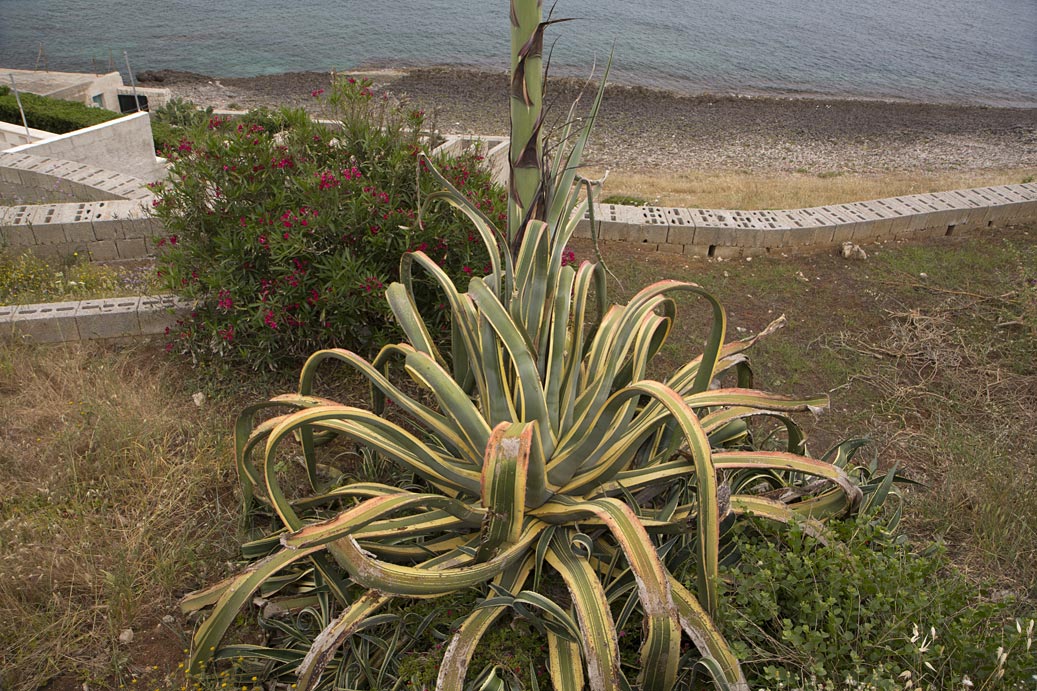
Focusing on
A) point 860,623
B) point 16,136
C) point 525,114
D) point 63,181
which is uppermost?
point 525,114

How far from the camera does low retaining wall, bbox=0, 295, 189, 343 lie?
3.98 m

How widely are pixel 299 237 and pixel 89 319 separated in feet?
4.72

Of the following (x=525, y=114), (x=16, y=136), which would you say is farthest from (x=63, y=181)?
(x=525, y=114)

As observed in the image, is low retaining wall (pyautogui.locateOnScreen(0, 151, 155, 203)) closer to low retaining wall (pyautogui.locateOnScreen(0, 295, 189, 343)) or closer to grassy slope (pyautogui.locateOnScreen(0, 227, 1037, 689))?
low retaining wall (pyautogui.locateOnScreen(0, 295, 189, 343))

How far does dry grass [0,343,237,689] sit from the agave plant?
270 mm

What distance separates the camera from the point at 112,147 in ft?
27.9

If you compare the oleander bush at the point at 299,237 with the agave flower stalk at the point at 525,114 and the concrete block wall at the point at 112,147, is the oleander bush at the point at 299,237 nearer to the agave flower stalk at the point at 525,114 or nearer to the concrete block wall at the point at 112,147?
the agave flower stalk at the point at 525,114

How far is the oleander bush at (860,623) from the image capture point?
6.72ft

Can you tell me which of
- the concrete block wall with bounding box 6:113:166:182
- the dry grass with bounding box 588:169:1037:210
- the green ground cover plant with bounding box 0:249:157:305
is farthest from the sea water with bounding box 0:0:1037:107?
the green ground cover plant with bounding box 0:249:157:305

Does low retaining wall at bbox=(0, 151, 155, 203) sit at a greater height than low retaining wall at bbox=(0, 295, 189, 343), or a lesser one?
greater

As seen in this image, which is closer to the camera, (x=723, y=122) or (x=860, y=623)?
(x=860, y=623)

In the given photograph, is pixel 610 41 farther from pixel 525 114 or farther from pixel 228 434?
pixel 525 114

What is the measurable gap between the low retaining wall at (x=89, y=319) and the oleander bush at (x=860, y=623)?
3.25 m

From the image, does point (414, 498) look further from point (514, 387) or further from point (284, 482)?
point (284, 482)
